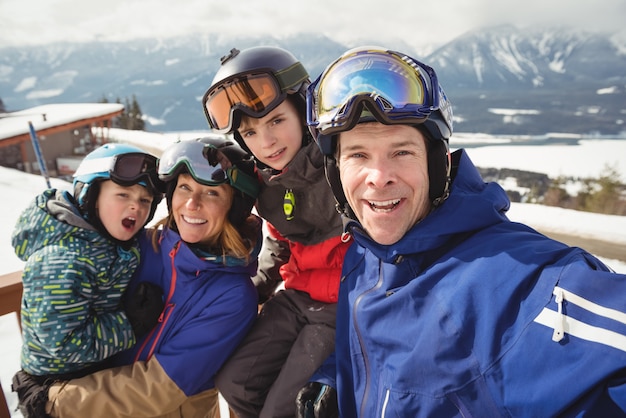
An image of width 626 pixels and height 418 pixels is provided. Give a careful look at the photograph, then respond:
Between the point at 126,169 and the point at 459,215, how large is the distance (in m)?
1.68

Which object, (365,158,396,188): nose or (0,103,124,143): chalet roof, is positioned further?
(0,103,124,143): chalet roof

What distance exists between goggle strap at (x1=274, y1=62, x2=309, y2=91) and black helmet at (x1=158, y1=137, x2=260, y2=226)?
1.52 feet

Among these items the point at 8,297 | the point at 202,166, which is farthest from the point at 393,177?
the point at 8,297

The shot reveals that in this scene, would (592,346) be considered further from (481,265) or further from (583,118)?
(583,118)

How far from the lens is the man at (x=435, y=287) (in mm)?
921

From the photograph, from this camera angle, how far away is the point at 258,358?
6.50 ft

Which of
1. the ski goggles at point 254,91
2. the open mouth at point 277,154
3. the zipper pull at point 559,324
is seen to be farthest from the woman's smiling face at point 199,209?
the zipper pull at point 559,324

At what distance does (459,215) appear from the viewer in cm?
125

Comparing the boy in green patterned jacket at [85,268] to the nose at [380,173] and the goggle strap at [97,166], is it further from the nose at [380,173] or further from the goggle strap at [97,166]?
the nose at [380,173]

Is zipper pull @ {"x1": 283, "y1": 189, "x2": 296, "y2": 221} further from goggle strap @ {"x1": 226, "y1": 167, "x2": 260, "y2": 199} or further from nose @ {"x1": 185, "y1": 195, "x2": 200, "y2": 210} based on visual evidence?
nose @ {"x1": 185, "y1": 195, "x2": 200, "y2": 210}

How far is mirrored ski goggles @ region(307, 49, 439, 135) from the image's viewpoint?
1.39 m

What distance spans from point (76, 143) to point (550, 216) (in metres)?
30.8

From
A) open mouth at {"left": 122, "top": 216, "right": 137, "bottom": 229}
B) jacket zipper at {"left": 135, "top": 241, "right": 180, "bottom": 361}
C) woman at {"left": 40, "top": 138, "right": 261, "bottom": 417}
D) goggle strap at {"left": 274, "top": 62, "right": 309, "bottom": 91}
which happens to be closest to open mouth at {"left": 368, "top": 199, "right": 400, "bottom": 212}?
woman at {"left": 40, "top": 138, "right": 261, "bottom": 417}

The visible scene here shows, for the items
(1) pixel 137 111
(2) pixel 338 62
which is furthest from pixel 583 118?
(2) pixel 338 62
